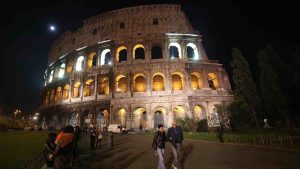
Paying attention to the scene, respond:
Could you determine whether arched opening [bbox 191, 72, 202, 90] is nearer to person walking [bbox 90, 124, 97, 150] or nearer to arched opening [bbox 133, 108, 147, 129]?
arched opening [bbox 133, 108, 147, 129]

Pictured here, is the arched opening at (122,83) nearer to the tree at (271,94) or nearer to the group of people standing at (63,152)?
the tree at (271,94)

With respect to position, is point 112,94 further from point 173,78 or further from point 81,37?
point 81,37

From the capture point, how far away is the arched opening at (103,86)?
2813 centimetres

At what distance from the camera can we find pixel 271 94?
69.5 feet

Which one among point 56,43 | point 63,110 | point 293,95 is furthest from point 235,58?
point 56,43

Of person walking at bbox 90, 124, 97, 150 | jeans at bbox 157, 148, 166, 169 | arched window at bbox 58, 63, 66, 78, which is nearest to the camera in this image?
jeans at bbox 157, 148, 166, 169

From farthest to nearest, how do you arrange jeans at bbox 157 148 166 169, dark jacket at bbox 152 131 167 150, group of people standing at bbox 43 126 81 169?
1. dark jacket at bbox 152 131 167 150
2. jeans at bbox 157 148 166 169
3. group of people standing at bbox 43 126 81 169

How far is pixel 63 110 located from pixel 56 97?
5.84 meters

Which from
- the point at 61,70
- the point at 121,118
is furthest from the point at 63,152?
the point at 61,70

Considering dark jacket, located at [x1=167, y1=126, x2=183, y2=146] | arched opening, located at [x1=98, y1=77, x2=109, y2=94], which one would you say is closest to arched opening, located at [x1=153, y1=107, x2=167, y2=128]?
arched opening, located at [x1=98, y1=77, x2=109, y2=94]

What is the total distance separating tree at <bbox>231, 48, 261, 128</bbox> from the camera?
2277cm

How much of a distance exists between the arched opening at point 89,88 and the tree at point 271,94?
2511 centimetres

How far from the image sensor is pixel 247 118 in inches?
724

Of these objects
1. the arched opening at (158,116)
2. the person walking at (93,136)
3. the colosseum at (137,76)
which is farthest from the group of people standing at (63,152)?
the arched opening at (158,116)
